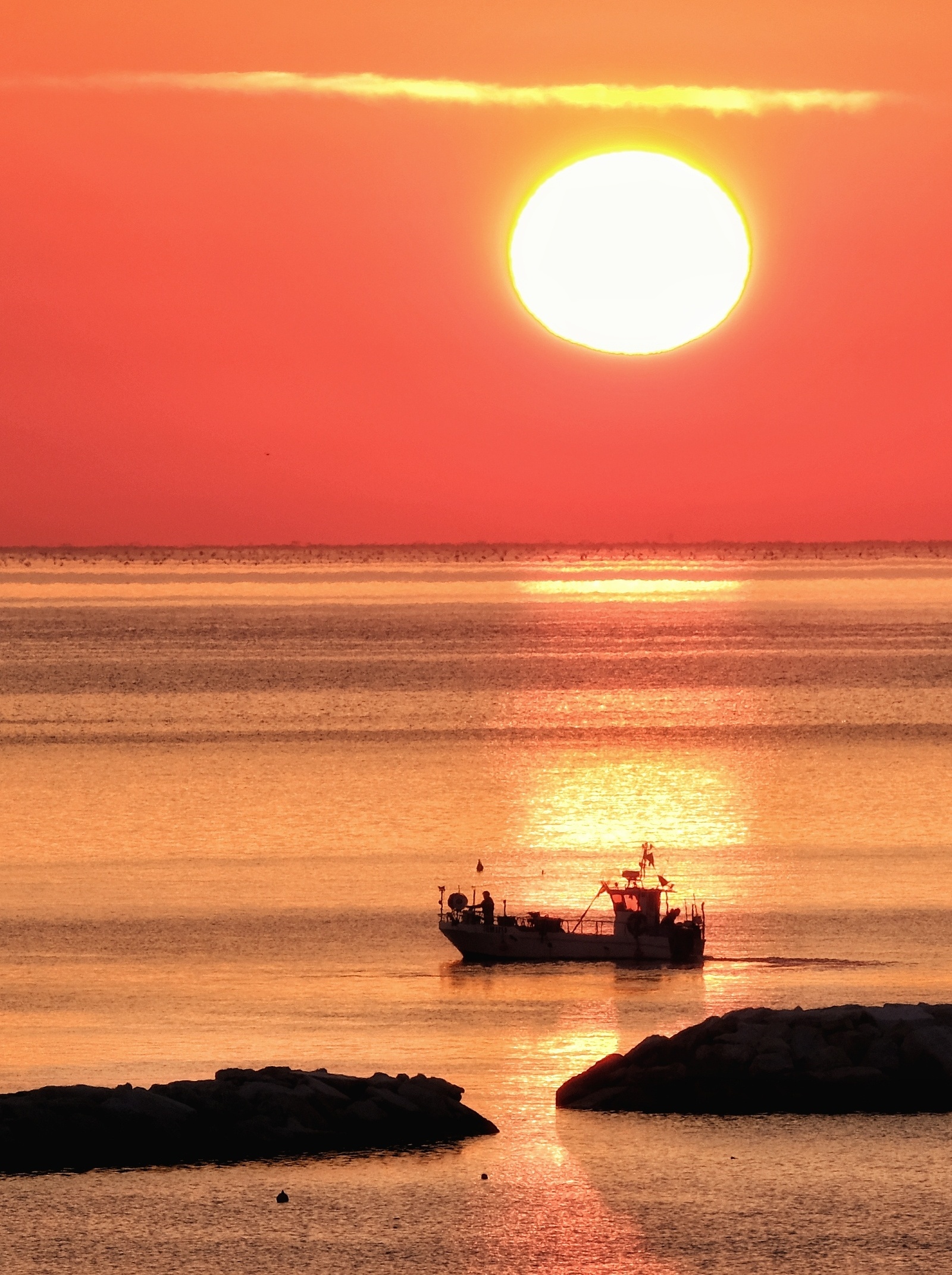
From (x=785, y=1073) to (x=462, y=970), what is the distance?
48.2ft

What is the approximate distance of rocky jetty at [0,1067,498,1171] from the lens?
111 feet

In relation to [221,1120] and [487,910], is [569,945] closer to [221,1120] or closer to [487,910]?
[487,910]

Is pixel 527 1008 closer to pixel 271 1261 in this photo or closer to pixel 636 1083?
pixel 636 1083

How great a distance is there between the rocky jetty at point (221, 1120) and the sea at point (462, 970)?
1.47ft

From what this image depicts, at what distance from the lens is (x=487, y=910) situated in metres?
53.8

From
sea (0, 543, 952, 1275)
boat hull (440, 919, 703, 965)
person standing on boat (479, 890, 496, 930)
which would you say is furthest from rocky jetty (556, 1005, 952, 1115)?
person standing on boat (479, 890, 496, 930)

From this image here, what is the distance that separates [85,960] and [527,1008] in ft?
34.4

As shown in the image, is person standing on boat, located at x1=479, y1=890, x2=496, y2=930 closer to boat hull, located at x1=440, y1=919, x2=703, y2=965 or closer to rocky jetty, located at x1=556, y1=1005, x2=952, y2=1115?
boat hull, located at x1=440, y1=919, x2=703, y2=965

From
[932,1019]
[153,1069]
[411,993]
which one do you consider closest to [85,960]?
[411,993]

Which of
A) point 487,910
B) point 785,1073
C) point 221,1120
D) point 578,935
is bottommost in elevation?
point 221,1120

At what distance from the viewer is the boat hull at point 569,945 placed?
51.8 m

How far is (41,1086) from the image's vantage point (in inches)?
1480

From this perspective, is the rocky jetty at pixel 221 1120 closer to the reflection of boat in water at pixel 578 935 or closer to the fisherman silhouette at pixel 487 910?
the reflection of boat in water at pixel 578 935

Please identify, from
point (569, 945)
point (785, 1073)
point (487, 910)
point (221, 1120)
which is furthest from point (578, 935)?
point (221, 1120)
